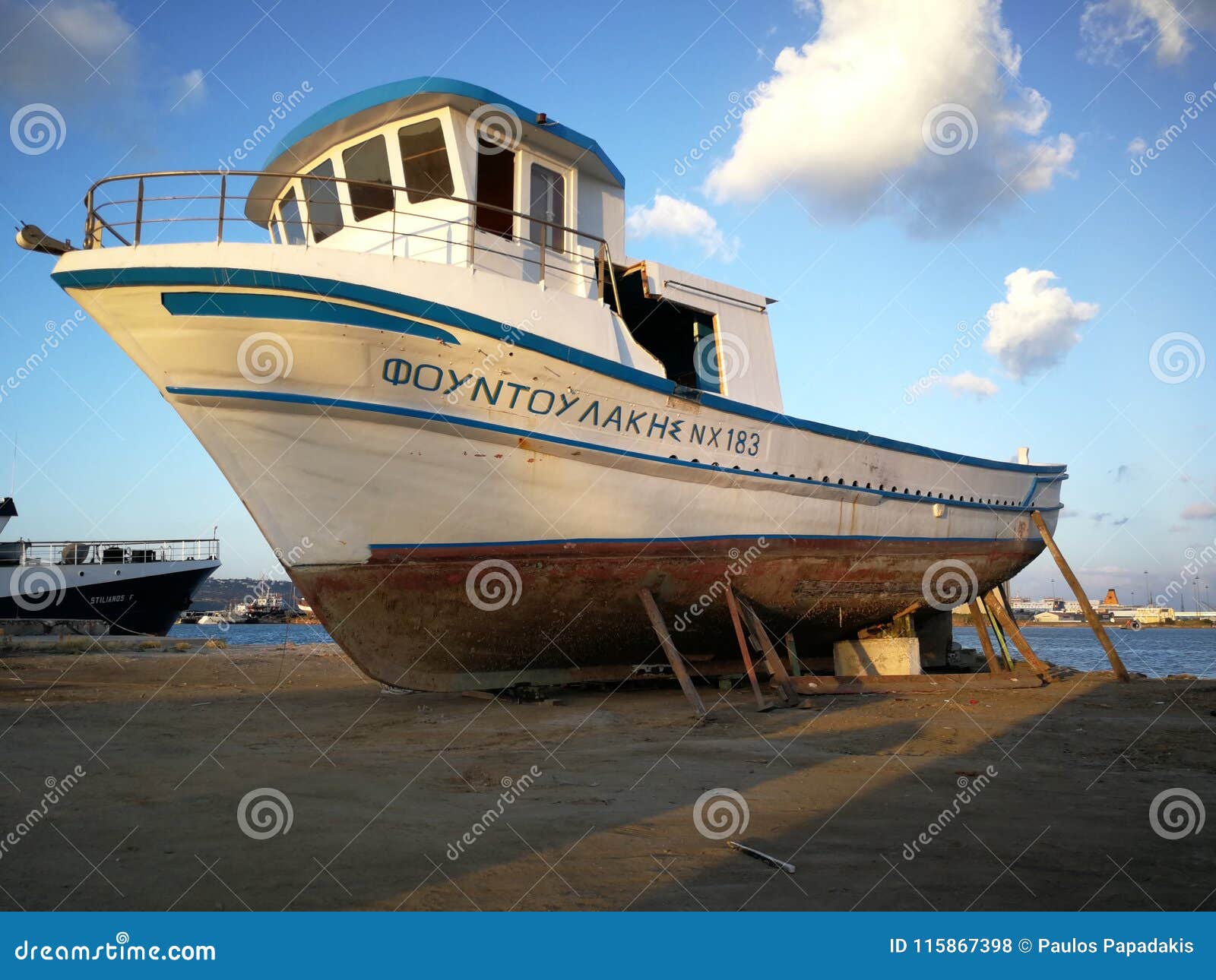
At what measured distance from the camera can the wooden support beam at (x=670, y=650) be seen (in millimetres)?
7777

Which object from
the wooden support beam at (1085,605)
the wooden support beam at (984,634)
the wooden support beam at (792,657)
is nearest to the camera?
the wooden support beam at (792,657)

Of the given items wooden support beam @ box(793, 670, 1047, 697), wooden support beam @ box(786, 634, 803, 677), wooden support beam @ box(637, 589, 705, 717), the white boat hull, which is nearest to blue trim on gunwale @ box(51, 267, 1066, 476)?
the white boat hull

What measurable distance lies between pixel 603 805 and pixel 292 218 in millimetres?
7426

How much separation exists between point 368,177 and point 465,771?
20.3 ft

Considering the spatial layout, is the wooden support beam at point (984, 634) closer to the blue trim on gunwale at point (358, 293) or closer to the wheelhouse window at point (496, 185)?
the blue trim on gunwale at point (358, 293)

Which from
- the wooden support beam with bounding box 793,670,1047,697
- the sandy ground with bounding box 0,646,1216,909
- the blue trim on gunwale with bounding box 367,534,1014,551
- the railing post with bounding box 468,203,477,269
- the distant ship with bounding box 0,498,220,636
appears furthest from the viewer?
the distant ship with bounding box 0,498,220,636

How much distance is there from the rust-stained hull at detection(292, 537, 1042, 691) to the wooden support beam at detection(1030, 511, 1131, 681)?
3.57m

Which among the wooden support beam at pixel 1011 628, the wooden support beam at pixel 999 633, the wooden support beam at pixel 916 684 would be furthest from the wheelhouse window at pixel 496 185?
the wooden support beam at pixel 999 633

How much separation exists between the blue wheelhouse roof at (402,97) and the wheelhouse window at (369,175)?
0.36 m

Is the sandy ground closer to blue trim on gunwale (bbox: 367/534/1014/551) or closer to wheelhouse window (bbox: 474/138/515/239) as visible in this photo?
blue trim on gunwale (bbox: 367/534/1014/551)

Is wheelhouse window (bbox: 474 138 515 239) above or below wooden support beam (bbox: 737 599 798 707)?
above

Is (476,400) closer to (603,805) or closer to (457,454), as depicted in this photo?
(457,454)

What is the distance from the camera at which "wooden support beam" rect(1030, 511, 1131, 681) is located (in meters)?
11.2

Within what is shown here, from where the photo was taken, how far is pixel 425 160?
8461mm
